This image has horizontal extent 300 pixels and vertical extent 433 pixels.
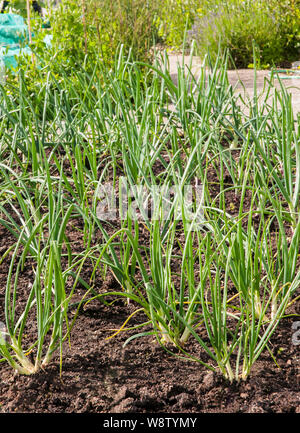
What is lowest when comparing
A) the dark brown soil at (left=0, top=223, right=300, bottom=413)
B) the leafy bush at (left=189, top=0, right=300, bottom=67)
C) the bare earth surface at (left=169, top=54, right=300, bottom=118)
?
the dark brown soil at (left=0, top=223, right=300, bottom=413)

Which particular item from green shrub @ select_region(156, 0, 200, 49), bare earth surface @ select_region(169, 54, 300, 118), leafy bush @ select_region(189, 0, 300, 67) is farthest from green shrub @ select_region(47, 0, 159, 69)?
green shrub @ select_region(156, 0, 200, 49)

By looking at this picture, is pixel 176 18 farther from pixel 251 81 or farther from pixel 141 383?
pixel 141 383

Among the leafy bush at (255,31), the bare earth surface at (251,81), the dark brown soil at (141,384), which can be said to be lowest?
the dark brown soil at (141,384)

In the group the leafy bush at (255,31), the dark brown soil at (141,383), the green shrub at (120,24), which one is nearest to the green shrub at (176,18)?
the leafy bush at (255,31)

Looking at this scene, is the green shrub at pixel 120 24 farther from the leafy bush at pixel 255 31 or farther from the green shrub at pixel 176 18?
the green shrub at pixel 176 18

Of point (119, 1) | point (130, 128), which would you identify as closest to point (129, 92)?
point (130, 128)

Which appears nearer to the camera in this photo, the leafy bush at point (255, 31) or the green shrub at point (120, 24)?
the green shrub at point (120, 24)

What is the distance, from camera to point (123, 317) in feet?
5.44

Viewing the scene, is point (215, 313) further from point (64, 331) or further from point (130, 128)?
point (130, 128)

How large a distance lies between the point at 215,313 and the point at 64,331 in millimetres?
531

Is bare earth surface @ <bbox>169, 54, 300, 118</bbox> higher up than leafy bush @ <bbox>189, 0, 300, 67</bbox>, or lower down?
lower down

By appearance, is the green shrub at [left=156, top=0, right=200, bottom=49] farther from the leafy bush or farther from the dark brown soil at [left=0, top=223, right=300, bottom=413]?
the dark brown soil at [left=0, top=223, right=300, bottom=413]

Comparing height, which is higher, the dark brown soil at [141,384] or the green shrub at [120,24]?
the green shrub at [120,24]
